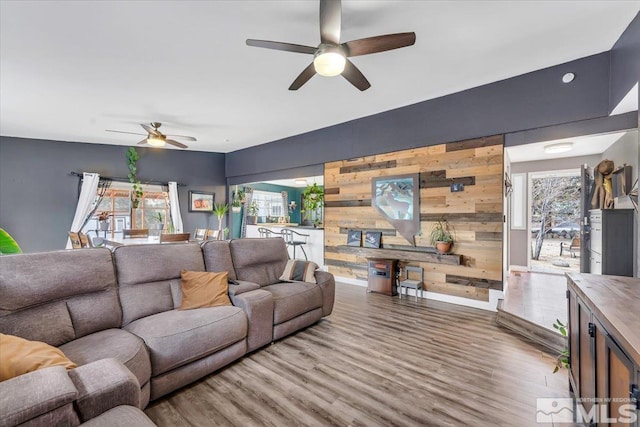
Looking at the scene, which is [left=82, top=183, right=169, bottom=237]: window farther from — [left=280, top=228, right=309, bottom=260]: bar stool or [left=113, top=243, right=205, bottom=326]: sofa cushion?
[left=113, top=243, right=205, bottom=326]: sofa cushion

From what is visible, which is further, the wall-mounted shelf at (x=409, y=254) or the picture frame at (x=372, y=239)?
the picture frame at (x=372, y=239)

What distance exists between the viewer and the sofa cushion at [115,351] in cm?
163

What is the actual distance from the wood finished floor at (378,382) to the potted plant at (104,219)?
18.9ft

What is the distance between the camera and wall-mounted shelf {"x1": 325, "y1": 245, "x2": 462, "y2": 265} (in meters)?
4.08

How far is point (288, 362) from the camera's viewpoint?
2.49m

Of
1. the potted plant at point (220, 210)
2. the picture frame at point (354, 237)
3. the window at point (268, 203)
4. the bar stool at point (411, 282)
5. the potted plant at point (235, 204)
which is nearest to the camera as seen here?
the bar stool at point (411, 282)

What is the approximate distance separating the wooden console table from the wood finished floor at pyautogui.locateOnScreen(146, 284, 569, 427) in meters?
0.51

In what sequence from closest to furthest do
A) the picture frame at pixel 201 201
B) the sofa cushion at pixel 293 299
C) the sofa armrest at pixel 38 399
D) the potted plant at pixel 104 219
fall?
the sofa armrest at pixel 38 399
the sofa cushion at pixel 293 299
the potted plant at pixel 104 219
the picture frame at pixel 201 201

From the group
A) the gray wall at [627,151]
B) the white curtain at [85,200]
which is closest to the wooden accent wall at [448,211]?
the gray wall at [627,151]

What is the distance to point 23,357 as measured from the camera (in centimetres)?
129

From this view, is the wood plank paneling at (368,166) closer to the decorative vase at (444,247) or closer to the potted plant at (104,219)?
the decorative vase at (444,247)

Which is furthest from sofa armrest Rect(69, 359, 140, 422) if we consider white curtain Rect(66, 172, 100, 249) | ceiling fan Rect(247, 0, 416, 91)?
white curtain Rect(66, 172, 100, 249)

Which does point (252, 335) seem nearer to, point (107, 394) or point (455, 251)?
point (107, 394)

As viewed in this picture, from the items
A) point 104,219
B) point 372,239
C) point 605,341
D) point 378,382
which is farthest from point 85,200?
point 605,341
